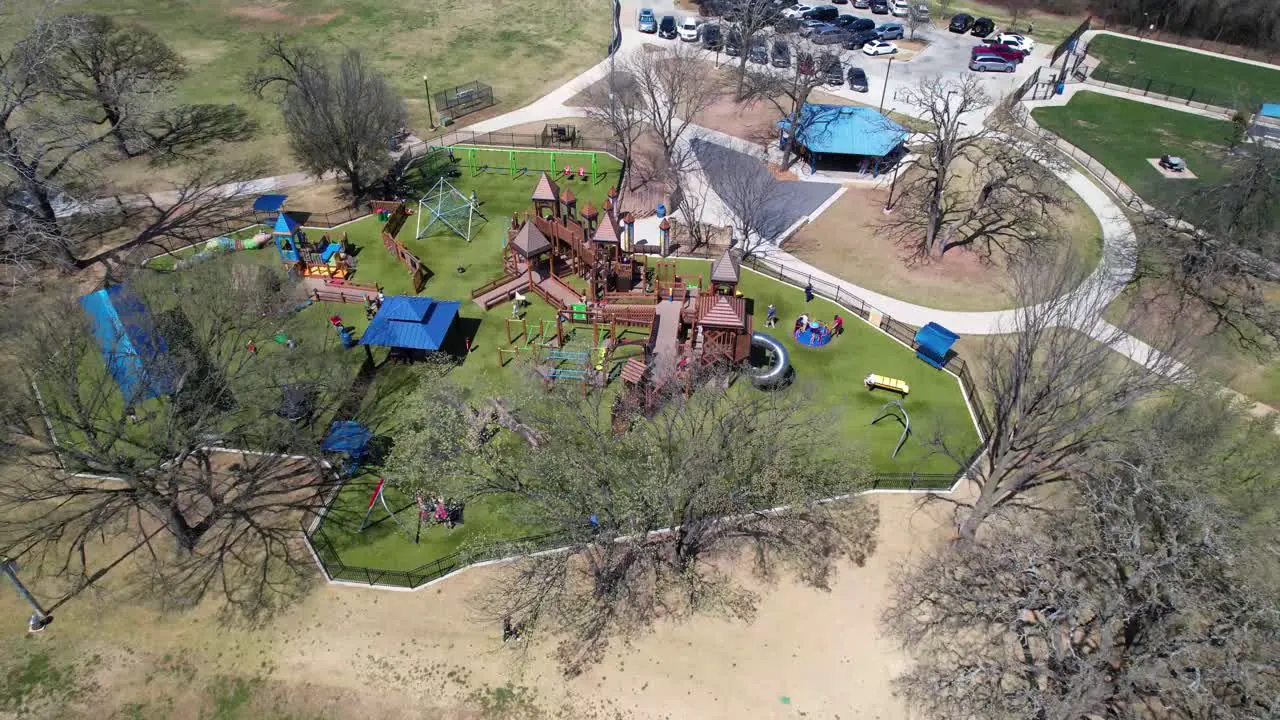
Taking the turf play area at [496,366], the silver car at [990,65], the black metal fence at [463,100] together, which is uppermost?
the silver car at [990,65]

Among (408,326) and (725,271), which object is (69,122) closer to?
(408,326)

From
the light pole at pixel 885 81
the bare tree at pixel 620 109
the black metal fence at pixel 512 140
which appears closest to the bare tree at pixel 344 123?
the black metal fence at pixel 512 140

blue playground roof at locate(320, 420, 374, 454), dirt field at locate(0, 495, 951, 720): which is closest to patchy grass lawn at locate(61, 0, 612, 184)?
blue playground roof at locate(320, 420, 374, 454)

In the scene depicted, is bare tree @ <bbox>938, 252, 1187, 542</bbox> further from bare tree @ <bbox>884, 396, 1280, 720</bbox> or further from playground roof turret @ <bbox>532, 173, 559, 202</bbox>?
playground roof turret @ <bbox>532, 173, 559, 202</bbox>

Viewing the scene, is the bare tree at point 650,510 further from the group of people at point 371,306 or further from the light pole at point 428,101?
the light pole at point 428,101

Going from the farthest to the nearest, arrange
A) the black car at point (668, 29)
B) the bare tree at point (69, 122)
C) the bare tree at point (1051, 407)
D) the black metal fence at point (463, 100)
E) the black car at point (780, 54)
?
the black car at point (668, 29)
the black car at point (780, 54)
the black metal fence at point (463, 100)
the bare tree at point (69, 122)
the bare tree at point (1051, 407)

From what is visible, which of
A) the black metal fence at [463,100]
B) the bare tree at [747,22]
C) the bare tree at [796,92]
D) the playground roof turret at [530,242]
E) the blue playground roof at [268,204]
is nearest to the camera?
the playground roof turret at [530,242]

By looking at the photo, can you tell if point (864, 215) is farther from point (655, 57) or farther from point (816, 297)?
point (655, 57)
